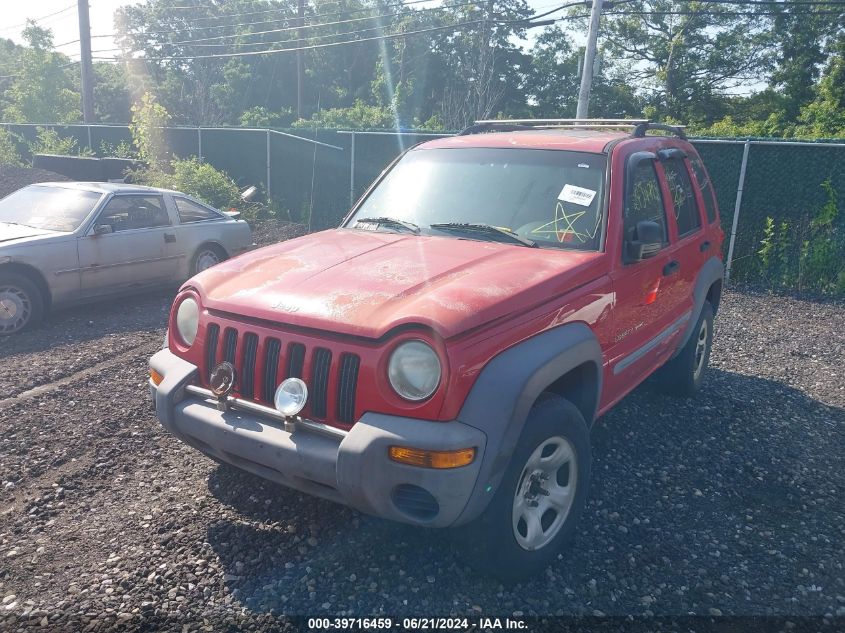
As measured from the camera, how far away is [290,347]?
3.17m

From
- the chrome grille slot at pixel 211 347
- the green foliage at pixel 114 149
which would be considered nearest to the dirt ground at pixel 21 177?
the green foliage at pixel 114 149

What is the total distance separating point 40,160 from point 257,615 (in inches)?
747

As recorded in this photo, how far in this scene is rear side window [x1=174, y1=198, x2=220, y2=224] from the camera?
29.7ft

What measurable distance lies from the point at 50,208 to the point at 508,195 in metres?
6.08

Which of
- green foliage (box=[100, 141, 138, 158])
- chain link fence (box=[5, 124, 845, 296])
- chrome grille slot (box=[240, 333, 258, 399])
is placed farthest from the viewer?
green foliage (box=[100, 141, 138, 158])

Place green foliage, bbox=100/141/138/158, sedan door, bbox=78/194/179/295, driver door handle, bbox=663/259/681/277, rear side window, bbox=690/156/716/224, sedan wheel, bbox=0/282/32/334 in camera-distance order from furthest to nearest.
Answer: green foliage, bbox=100/141/138/158 < sedan door, bbox=78/194/179/295 < sedan wheel, bbox=0/282/32/334 < rear side window, bbox=690/156/716/224 < driver door handle, bbox=663/259/681/277

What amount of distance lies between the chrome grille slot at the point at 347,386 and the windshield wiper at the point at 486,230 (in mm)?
1408

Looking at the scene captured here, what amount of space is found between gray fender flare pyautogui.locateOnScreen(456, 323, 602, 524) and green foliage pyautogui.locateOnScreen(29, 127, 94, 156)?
20.2 metres

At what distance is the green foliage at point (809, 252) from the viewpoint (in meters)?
10.1

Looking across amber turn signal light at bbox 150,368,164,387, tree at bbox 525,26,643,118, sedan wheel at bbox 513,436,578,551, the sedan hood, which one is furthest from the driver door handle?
tree at bbox 525,26,643,118

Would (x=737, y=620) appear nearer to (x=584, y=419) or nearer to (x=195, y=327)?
(x=584, y=419)

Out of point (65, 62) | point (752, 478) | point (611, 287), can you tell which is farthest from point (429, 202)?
point (65, 62)

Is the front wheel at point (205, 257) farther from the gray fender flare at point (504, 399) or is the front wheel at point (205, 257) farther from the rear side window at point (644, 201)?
the gray fender flare at point (504, 399)

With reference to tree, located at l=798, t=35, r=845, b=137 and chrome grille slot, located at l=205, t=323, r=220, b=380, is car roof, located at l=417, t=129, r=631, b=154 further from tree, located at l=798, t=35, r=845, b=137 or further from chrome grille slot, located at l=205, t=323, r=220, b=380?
tree, located at l=798, t=35, r=845, b=137
